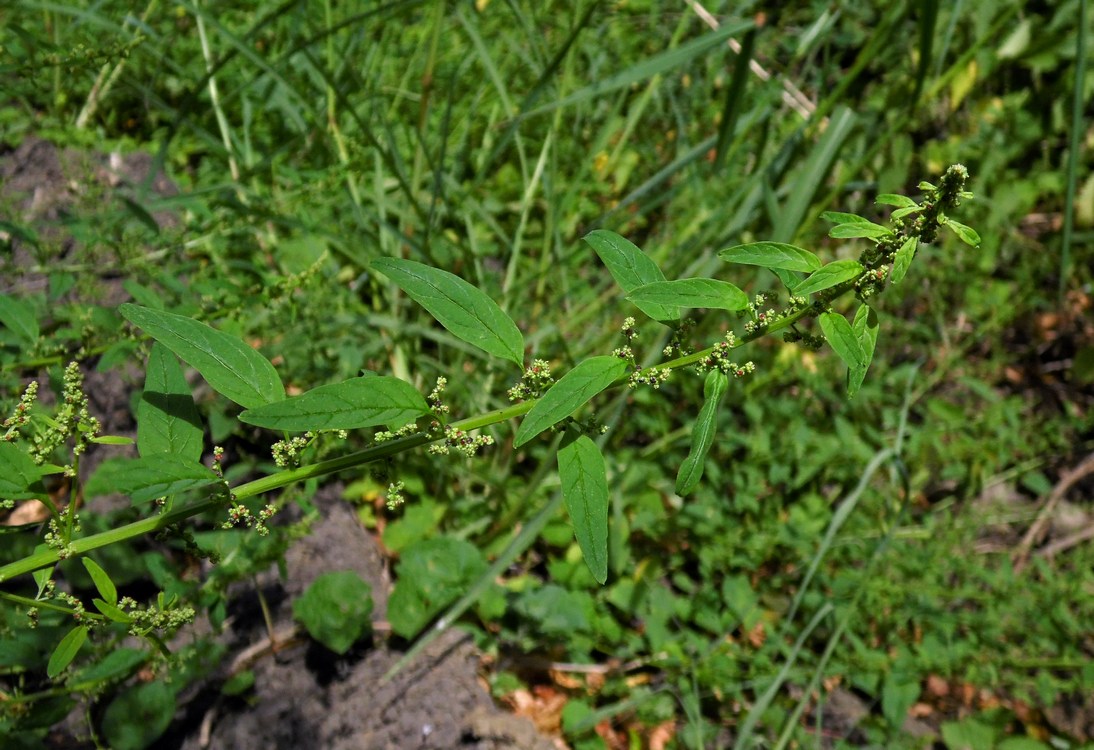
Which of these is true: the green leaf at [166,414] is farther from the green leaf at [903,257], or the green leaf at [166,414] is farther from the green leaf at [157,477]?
the green leaf at [903,257]

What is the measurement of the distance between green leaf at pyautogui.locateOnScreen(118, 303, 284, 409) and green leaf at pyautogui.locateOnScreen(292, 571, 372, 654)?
51.2 inches

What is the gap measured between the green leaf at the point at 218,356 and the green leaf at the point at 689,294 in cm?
43

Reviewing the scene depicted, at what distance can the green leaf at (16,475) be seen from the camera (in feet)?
2.91

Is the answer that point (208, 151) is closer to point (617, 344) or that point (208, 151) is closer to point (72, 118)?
point (72, 118)

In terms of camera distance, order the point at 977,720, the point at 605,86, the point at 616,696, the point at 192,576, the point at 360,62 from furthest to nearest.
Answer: the point at 360,62 < the point at 977,720 < the point at 616,696 < the point at 192,576 < the point at 605,86

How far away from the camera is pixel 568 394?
83cm

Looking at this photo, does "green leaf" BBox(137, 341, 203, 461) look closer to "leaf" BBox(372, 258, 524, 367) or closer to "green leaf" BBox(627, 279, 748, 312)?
"leaf" BBox(372, 258, 524, 367)

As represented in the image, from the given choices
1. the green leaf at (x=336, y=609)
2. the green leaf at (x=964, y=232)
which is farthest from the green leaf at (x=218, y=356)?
the green leaf at (x=336, y=609)

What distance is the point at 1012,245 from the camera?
354 centimetres

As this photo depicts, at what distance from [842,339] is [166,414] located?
83 cm

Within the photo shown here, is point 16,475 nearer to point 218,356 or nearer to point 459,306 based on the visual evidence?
point 218,356

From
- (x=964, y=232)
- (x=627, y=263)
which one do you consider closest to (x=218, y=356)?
(x=627, y=263)

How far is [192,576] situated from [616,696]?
1320mm

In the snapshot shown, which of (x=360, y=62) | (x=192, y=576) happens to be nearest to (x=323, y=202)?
(x=360, y=62)
